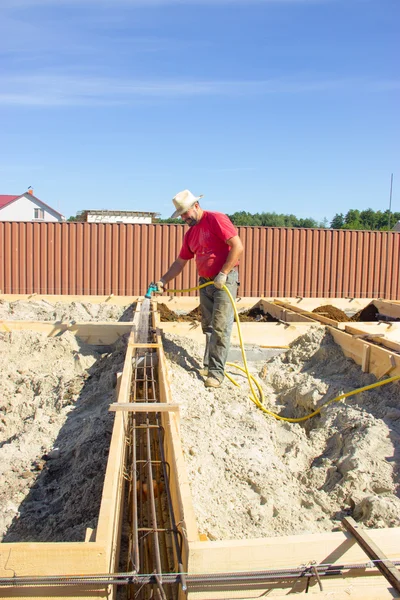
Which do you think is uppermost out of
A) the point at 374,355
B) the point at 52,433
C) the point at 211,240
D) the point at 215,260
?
the point at 211,240

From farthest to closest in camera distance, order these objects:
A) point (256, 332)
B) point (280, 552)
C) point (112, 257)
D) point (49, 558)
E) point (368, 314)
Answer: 1. point (112, 257)
2. point (368, 314)
3. point (256, 332)
4. point (280, 552)
5. point (49, 558)

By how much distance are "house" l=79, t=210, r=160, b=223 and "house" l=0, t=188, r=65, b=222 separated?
4.26 m

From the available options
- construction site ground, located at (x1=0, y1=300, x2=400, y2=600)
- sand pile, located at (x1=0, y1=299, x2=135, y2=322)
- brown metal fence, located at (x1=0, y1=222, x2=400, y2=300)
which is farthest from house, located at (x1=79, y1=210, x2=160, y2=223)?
construction site ground, located at (x1=0, y1=300, x2=400, y2=600)

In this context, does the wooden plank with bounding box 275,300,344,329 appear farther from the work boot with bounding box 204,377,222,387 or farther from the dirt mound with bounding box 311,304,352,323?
the work boot with bounding box 204,377,222,387

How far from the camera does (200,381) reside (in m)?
5.02

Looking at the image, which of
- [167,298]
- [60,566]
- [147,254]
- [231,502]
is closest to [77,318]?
[167,298]

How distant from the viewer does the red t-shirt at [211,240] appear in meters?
4.79

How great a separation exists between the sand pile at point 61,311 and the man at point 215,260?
15.8ft

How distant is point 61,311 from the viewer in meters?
10.4

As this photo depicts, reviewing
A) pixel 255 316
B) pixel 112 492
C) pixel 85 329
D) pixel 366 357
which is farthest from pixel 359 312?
pixel 112 492

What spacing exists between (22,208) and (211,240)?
1604 inches

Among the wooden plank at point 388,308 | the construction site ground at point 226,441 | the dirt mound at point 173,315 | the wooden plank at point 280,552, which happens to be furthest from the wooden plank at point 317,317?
the wooden plank at point 280,552

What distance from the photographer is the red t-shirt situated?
479 centimetres

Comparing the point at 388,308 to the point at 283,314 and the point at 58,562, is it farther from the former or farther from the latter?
the point at 58,562
